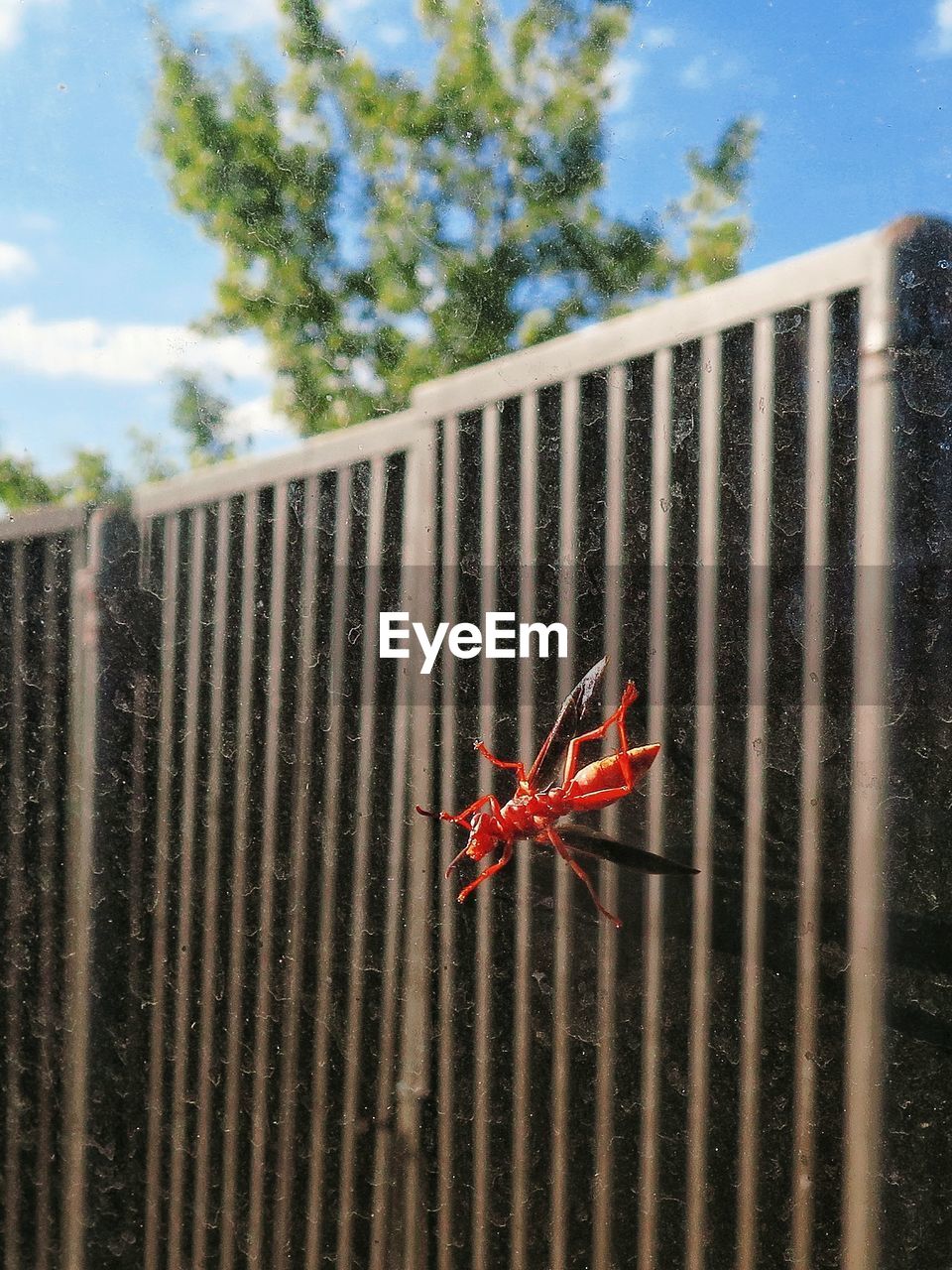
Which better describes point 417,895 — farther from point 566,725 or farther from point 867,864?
point 867,864

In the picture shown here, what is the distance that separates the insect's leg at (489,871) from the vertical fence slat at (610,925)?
0.08 m

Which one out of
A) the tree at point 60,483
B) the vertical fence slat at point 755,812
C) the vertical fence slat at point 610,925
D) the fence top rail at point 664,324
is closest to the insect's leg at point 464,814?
the vertical fence slat at point 610,925

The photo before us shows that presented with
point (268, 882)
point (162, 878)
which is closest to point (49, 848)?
point (162, 878)

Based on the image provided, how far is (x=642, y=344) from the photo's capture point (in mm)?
816

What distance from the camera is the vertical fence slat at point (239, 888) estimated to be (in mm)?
1003

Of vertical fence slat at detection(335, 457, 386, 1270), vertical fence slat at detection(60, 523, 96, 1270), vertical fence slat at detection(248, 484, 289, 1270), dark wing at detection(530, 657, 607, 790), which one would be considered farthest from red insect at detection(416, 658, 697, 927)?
vertical fence slat at detection(60, 523, 96, 1270)

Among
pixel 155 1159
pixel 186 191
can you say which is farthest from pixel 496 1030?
pixel 186 191

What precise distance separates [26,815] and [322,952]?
40 cm

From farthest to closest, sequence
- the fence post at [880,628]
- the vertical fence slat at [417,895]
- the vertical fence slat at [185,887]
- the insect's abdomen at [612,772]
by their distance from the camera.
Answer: the vertical fence slat at [185,887]
the vertical fence slat at [417,895]
the insect's abdomen at [612,772]
the fence post at [880,628]

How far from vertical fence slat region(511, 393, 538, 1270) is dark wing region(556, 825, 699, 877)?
49mm

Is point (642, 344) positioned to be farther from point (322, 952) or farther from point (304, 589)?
point (322, 952)

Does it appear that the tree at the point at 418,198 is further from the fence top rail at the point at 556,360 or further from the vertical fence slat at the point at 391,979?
the vertical fence slat at the point at 391,979

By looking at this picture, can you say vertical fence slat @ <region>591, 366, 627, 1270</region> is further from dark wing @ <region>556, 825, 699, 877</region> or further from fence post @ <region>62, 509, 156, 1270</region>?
fence post @ <region>62, 509, 156, 1270</region>

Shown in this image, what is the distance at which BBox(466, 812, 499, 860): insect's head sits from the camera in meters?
0.88
